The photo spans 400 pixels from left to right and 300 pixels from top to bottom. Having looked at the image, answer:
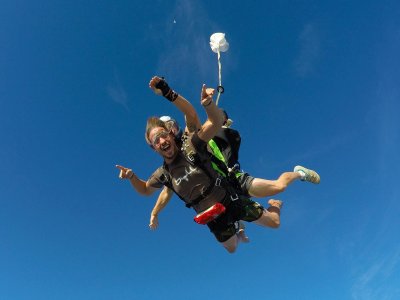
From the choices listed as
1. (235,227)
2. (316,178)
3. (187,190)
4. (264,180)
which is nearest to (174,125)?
(187,190)

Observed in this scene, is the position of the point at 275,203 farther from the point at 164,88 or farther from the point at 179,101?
the point at 164,88

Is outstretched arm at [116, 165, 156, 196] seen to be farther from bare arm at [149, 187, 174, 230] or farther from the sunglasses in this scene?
the sunglasses

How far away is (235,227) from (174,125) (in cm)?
220

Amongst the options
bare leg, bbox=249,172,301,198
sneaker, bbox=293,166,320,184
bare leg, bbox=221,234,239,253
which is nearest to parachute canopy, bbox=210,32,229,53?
bare leg, bbox=249,172,301,198

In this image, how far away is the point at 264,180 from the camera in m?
7.14

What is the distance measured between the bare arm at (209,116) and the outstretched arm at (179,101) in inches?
7.4

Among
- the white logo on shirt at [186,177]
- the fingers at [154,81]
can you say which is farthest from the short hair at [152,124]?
the fingers at [154,81]

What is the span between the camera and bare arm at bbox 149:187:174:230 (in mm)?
8258

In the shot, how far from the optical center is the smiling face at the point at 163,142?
6.61 m

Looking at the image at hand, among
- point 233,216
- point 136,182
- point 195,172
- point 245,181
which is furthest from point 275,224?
point 136,182

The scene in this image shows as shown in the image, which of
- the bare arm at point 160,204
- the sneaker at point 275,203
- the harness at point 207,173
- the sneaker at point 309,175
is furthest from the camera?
the bare arm at point 160,204

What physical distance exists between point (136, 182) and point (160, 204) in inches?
37.6

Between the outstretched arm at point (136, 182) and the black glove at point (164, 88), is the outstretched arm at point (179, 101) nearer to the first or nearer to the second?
the black glove at point (164, 88)

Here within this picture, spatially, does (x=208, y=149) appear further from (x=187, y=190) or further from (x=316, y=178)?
(x=316, y=178)
